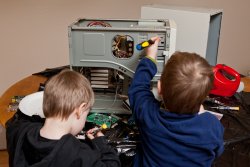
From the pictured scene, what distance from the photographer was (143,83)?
3.72ft

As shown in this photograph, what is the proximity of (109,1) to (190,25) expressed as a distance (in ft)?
3.48

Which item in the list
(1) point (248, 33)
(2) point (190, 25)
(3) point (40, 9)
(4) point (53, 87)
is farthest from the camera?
(1) point (248, 33)

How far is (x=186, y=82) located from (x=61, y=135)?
0.42 metres

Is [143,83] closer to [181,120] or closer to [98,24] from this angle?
[181,120]

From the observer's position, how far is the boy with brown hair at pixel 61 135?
0.86 meters

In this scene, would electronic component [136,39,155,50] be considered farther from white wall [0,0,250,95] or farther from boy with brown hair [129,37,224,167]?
white wall [0,0,250,95]

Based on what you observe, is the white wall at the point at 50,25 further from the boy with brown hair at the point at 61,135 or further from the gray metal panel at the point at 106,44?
the boy with brown hair at the point at 61,135

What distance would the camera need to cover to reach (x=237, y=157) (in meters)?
1.12

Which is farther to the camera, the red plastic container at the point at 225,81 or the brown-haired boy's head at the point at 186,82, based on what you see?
the red plastic container at the point at 225,81

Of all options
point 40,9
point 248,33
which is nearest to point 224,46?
point 248,33

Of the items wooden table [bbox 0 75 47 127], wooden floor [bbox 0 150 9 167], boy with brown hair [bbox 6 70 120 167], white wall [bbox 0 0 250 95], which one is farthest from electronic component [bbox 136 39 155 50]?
wooden floor [bbox 0 150 9 167]

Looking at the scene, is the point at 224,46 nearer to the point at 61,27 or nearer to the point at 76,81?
the point at 61,27

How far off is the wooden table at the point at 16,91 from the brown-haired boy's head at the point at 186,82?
2.42ft

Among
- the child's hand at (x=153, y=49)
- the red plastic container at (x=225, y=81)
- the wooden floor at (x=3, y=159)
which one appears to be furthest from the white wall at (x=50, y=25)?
the child's hand at (x=153, y=49)
